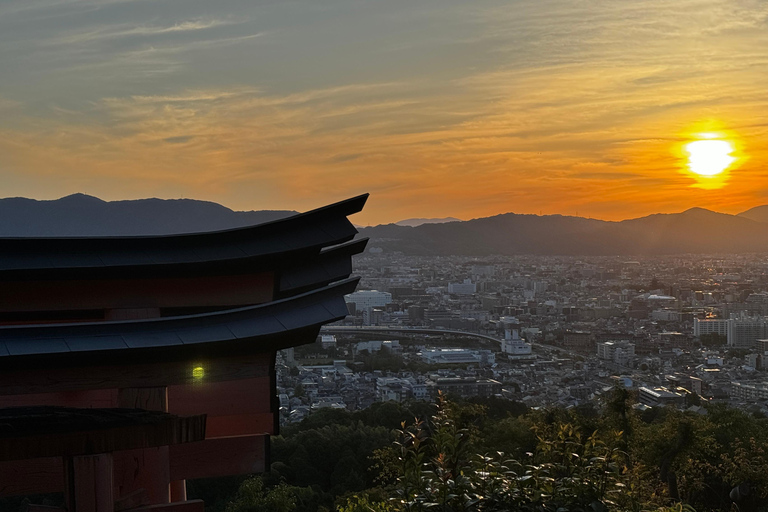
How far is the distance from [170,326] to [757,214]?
150307 millimetres

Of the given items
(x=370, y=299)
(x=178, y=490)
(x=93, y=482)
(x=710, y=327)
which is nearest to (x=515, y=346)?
(x=710, y=327)

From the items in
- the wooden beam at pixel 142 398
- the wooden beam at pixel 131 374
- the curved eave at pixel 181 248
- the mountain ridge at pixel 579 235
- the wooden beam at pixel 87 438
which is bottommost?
the mountain ridge at pixel 579 235

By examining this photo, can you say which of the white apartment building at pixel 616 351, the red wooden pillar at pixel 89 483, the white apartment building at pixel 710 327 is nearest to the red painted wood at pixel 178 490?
the red wooden pillar at pixel 89 483

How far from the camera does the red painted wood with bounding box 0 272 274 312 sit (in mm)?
2764

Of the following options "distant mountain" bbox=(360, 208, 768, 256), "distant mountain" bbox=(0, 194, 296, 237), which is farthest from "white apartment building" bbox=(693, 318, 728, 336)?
"distant mountain" bbox=(360, 208, 768, 256)

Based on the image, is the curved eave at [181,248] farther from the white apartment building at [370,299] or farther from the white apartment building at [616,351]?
the white apartment building at [370,299]

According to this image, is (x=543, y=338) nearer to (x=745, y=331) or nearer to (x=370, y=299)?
(x=745, y=331)

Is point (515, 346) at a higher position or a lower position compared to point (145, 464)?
lower

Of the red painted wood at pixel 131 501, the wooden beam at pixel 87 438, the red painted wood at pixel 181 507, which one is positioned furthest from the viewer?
the red painted wood at pixel 181 507

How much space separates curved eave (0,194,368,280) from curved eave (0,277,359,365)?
0.65 feet

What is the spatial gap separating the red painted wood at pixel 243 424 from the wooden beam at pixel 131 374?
0.22 metres

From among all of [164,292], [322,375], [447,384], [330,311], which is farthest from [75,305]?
[322,375]

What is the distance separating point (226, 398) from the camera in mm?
2939

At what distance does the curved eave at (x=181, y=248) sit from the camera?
2701 millimetres
